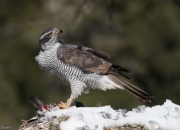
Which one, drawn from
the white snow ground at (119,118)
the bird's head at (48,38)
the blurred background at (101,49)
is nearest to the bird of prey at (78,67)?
the bird's head at (48,38)

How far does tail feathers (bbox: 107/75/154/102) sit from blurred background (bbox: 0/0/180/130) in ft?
24.7

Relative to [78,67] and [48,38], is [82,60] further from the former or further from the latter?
[48,38]

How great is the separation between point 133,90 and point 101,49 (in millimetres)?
9831

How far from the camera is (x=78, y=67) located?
23.2 ft

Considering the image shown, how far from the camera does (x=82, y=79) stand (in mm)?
7070

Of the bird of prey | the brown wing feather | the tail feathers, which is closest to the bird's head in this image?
the bird of prey

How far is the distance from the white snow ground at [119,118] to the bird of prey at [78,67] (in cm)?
119

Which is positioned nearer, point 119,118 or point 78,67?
point 119,118

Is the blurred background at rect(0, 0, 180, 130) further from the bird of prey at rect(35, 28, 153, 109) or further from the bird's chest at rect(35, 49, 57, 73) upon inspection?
the bird's chest at rect(35, 49, 57, 73)

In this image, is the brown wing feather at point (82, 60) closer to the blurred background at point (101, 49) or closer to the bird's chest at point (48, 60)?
the bird's chest at point (48, 60)

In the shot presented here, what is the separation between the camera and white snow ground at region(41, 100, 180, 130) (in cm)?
542

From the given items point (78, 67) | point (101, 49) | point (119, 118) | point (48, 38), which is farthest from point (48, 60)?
point (101, 49)

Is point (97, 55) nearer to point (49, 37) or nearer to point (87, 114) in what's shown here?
point (49, 37)

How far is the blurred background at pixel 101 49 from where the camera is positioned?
1595cm
